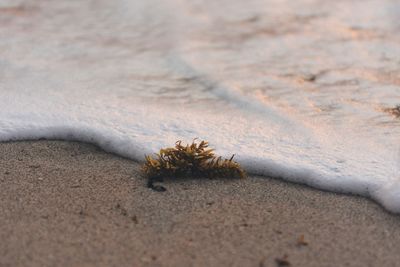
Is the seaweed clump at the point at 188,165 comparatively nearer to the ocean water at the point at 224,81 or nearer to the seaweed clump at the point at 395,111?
the ocean water at the point at 224,81

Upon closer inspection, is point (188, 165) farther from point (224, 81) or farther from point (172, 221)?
point (224, 81)

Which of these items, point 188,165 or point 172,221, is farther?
point 188,165

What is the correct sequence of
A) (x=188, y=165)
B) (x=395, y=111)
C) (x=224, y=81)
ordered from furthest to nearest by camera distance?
(x=224, y=81), (x=395, y=111), (x=188, y=165)

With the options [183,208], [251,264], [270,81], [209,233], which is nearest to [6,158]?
[183,208]

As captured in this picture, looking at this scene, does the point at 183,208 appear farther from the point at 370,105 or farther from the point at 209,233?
the point at 370,105

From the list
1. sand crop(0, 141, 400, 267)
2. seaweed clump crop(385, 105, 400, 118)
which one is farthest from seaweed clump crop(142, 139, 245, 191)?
seaweed clump crop(385, 105, 400, 118)

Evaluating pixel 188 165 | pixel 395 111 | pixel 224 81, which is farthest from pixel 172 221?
pixel 224 81
